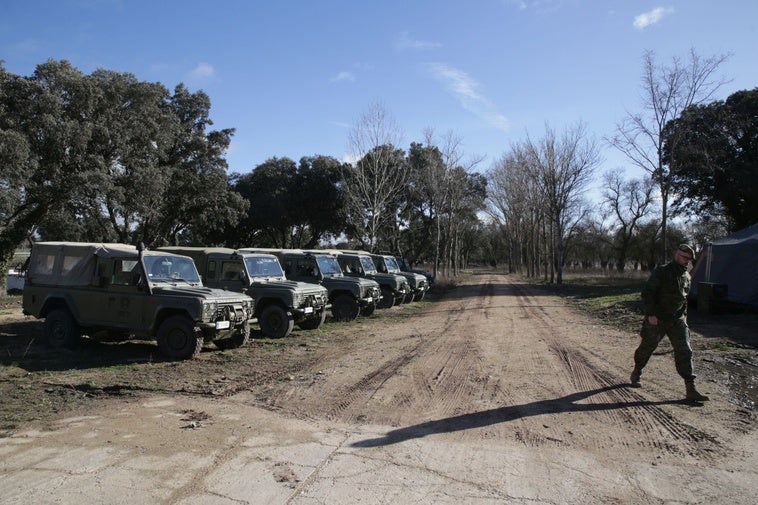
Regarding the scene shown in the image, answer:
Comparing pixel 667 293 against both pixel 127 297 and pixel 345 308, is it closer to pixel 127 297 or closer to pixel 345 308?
pixel 127 297

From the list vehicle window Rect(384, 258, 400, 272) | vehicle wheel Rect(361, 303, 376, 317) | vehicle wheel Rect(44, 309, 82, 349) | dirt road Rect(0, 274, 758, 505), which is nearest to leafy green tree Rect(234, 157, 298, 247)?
vehicle window Rect(384, 258, 400, 272)

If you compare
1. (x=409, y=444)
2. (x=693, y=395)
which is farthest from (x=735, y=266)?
(x=409, y=444)

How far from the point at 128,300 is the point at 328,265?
7011mm

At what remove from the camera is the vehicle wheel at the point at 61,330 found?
9.55 meters

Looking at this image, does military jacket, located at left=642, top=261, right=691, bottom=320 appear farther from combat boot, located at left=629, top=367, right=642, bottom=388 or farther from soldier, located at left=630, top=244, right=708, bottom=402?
combat boot, located at left=629, top=367, right=642, bottom=388

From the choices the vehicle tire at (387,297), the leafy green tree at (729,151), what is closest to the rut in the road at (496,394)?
the vehicle tire at (387,297)

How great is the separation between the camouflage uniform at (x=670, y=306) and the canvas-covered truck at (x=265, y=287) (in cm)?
714

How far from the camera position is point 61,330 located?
31.6 ft

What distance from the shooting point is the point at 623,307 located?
17.2 m

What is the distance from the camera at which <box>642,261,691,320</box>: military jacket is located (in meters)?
6.41

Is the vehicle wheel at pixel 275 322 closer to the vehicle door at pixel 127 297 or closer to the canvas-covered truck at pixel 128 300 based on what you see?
the canvas-covered truck at pixel 128 300

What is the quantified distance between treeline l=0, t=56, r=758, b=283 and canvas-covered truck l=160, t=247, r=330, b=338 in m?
10.4

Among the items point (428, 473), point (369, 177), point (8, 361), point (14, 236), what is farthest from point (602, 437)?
point (369, 177)

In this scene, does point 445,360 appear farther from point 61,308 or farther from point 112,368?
point 61,308
